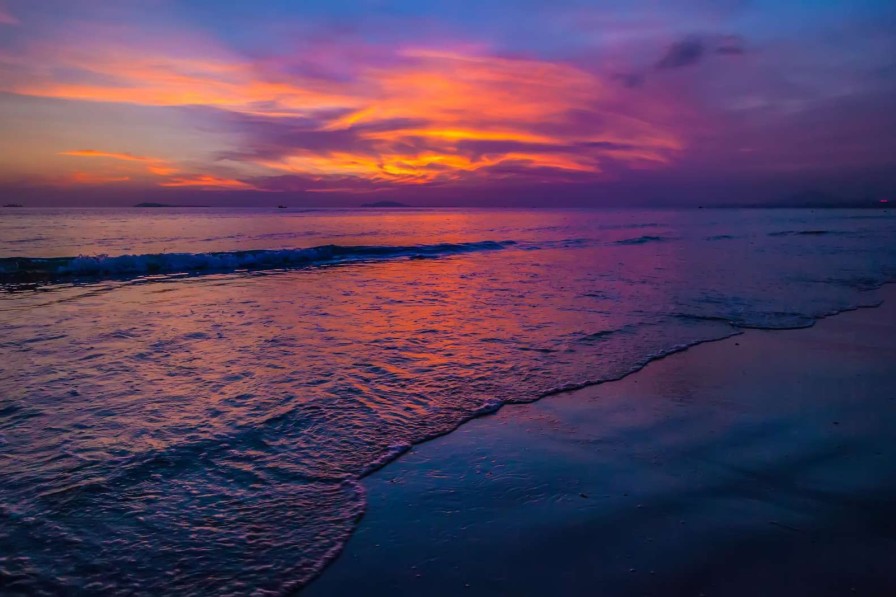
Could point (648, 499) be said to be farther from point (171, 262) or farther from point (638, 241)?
point (638, 241)

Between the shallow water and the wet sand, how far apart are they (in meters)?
0.50

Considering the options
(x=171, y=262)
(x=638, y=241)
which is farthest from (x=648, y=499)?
(x=638, y=241)

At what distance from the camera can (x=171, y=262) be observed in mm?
21016

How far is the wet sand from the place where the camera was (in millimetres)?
3193

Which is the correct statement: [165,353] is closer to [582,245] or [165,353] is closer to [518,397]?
[518,397]

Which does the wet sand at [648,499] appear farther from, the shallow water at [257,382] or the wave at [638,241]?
the wave at [638,241]

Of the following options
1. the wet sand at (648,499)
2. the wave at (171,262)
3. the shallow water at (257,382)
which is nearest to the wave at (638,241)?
the wave at (171,262)

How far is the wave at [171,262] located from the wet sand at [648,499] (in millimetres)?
18572

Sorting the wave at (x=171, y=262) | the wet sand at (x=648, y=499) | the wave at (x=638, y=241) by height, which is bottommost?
the wet sand at (x=648, y=499)

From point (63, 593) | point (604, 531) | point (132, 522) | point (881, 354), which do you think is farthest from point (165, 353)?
point (881, 354)

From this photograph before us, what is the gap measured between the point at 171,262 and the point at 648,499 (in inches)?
853

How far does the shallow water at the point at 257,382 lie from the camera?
11.7 ft

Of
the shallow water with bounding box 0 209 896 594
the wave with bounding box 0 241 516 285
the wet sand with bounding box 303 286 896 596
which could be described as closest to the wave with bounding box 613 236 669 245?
the wave with bounding box 0 241 516 285

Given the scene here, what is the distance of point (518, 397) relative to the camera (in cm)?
638
